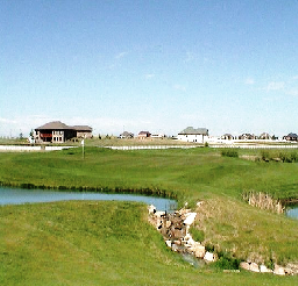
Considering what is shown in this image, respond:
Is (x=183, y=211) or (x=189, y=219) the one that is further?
(x=183, y=211)

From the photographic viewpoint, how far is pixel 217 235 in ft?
97.6

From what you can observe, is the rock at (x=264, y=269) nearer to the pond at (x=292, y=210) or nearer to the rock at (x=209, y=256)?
the rock at (x=209, y=256)

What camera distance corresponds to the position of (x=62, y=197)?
48.0 m

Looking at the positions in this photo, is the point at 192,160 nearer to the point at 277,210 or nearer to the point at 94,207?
the point at 277,210

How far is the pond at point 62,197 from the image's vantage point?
4492 centimetres

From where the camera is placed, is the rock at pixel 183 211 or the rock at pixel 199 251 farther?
the rock at pixel 183 211

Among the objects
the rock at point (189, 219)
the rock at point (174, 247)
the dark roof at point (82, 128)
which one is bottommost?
the rock at point (174, 247)

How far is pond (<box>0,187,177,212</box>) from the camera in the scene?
1768 inches

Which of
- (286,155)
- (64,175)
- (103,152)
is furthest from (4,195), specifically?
(286,155)

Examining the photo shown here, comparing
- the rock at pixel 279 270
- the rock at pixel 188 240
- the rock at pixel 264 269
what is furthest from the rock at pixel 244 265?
the rock at pixel 188 240

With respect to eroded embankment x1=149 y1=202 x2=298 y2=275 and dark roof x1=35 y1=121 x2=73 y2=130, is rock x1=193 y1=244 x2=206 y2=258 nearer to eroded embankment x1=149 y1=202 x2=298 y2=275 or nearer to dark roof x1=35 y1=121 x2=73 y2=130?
eroded embankment x1=149 y1=202 x2=298 y2=275

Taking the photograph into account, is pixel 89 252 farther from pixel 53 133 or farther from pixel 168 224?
pixel 53 133

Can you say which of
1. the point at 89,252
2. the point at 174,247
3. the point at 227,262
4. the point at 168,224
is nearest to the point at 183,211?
the point at 168,224

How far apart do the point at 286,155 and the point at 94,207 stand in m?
62.9
